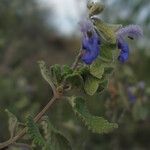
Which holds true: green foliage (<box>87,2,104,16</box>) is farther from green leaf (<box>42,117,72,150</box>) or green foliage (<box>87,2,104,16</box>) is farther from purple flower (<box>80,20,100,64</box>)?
green leaf (<box>42,117,72,150</box>)

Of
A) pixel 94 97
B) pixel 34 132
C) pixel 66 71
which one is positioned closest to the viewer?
pixel 34 132

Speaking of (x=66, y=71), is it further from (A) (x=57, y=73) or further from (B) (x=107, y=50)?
(B) (x=107, y=50)

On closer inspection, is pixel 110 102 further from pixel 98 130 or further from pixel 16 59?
pixel 16 59

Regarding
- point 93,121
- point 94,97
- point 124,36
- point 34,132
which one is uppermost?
point 94,97

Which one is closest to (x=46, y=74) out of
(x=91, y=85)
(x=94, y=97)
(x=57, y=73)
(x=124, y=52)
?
(x=57, y=73)

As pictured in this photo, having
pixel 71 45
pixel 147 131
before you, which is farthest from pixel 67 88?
pixel 71 45

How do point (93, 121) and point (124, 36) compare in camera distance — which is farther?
point (124, 36)

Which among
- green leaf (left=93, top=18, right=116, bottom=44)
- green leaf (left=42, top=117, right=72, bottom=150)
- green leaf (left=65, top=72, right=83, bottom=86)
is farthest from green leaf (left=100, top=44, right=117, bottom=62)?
green leaf (left=42, top=117, right=72, bottom=150)
